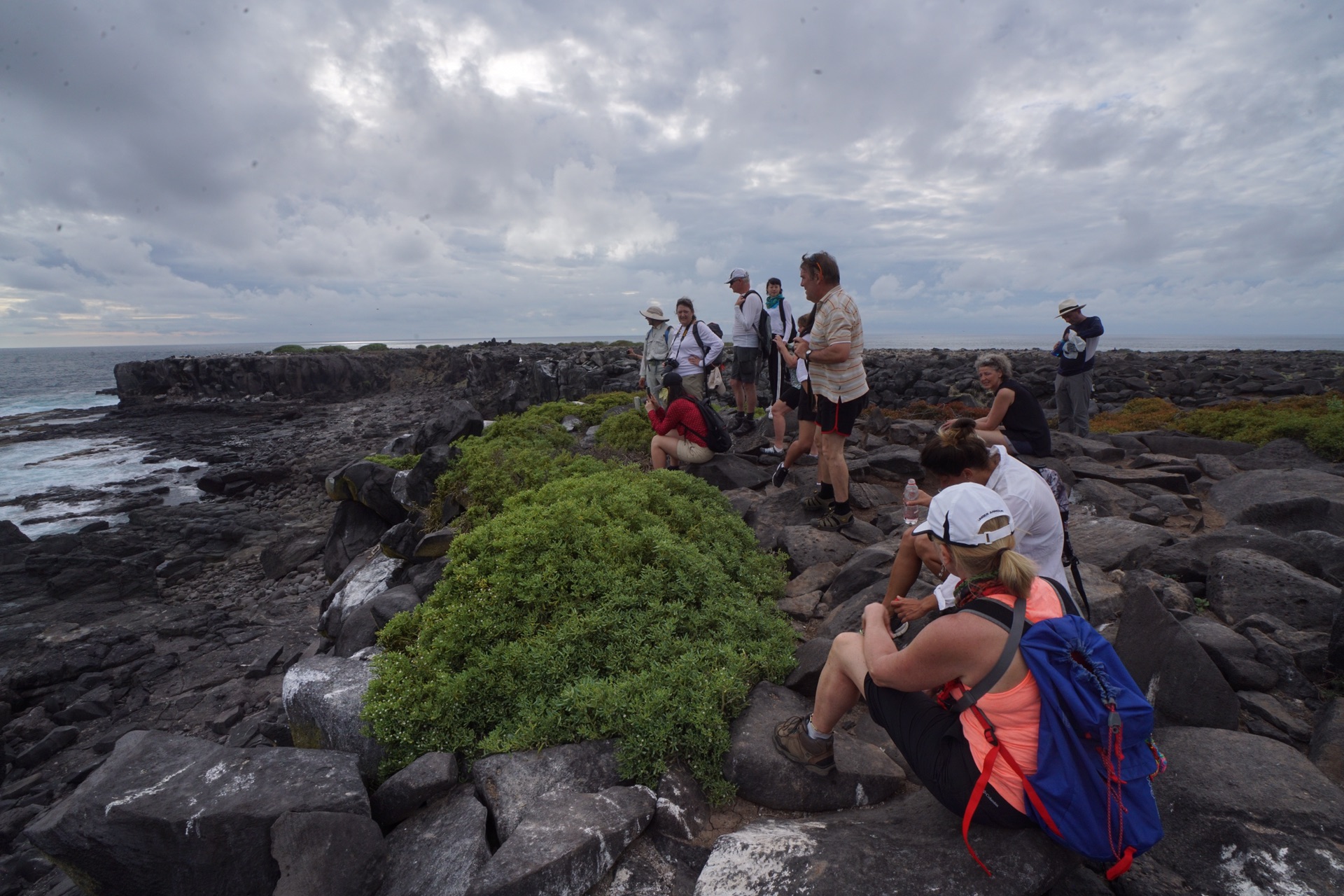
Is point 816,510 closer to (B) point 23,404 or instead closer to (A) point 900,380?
(A) point 900,380

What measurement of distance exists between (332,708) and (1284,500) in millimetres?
9579

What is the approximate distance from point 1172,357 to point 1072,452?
28.2 m

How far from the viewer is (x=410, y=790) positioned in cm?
384

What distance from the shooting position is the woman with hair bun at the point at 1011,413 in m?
6.78

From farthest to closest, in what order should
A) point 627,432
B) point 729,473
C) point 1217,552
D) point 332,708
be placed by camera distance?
1. point 627,432
2. point 729,473
3. point 1217,552
4. point 332,708

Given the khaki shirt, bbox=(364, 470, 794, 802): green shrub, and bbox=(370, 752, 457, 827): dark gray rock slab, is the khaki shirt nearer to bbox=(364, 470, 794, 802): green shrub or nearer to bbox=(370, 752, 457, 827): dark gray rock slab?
bbox=(364, 470, 794, 802): green shrub

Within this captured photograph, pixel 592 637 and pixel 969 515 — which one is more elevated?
pixel 969 515

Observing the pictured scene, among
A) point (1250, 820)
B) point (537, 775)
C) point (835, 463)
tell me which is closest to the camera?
point (1250, 820)

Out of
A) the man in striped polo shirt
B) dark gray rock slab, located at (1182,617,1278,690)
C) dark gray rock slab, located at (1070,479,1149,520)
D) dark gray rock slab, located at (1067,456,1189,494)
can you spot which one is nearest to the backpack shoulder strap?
dark gray rock slab, located at (1182,617,1278,690)

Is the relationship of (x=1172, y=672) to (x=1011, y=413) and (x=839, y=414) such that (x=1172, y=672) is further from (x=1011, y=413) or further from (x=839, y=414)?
(x=839, y=414)

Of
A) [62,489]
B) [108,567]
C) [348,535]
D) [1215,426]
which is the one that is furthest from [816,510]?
[62,489]

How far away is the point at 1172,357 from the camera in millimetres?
31438

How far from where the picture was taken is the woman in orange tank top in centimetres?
276

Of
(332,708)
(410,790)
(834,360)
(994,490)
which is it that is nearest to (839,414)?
(834,360)
